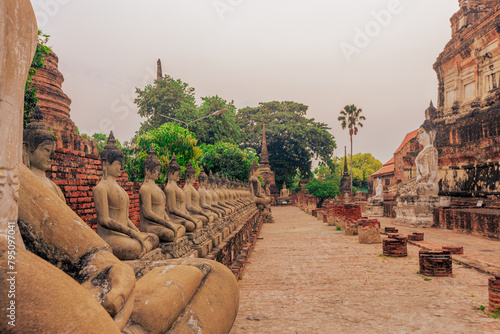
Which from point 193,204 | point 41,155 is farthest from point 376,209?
point 41,155

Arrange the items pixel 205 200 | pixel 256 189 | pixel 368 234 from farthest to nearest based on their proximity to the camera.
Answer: pixel 256 189 < pixel 368 234 < pixel 205 200

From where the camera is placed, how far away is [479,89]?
1781cm

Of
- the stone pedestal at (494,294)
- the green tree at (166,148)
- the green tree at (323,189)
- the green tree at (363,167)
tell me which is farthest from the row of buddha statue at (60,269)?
the green tree at (363,167)

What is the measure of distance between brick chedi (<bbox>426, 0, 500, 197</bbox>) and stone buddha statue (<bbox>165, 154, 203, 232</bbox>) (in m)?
12.4

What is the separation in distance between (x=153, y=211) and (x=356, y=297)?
111 inches

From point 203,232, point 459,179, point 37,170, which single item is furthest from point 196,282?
point 459,179

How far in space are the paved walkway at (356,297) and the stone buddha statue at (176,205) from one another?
1214 millimetres

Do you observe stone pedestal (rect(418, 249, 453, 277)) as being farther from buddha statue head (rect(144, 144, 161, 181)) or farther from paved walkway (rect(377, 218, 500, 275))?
buddha statue head (rect(144, 144, 161, 181))

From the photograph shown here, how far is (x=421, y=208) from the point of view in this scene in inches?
540

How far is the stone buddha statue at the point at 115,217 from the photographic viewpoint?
3279 mm

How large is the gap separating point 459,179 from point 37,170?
57.0 feet

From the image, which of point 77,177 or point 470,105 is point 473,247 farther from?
point 470,105

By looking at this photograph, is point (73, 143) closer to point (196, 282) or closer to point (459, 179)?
point (196, 282)

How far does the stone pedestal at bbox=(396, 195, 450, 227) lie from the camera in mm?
13617
